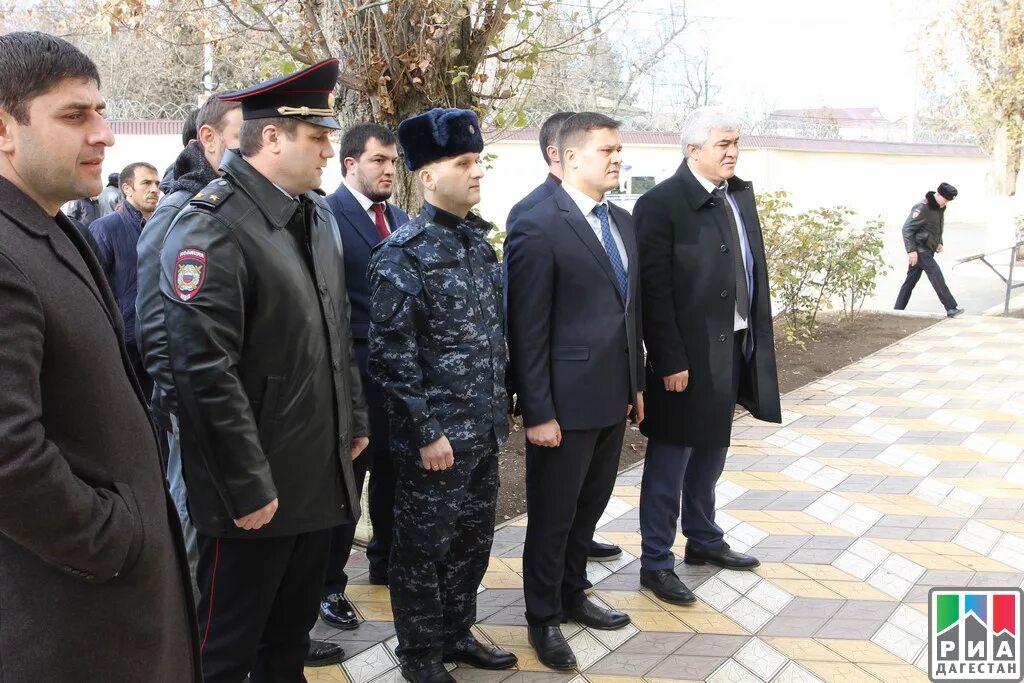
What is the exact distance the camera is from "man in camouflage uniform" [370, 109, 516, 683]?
290 centimetres

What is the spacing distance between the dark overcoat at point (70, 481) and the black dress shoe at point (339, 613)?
172 centimetres

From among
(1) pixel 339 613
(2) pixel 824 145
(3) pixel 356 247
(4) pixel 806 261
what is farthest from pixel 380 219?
(2) pixel 824 145

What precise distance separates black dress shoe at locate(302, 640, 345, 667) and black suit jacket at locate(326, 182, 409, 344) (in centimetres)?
102

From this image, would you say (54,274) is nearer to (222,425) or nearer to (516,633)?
(222,425)

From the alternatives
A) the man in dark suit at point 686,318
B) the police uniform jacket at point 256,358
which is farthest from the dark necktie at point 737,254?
the police uniform jacket at point 256,358

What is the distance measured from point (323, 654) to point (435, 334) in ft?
4.14

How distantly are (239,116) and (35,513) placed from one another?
76.1 inches

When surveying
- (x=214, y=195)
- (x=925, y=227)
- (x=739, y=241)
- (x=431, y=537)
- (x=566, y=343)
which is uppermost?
(x=214, y=195)

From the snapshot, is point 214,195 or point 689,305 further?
point 689,305

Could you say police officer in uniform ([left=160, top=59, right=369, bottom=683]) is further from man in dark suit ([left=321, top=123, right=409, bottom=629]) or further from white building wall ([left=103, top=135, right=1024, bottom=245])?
white building wall ([left=103, top=135, right=1024, bottom=245])

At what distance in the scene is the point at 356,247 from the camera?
3.74 meters

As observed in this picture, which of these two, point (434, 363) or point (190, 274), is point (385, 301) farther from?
point (190, 274)

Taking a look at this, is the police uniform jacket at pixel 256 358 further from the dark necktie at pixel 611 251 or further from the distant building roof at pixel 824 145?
the distant building roof at pixel 824 145

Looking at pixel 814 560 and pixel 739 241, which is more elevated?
pixel 739 241
